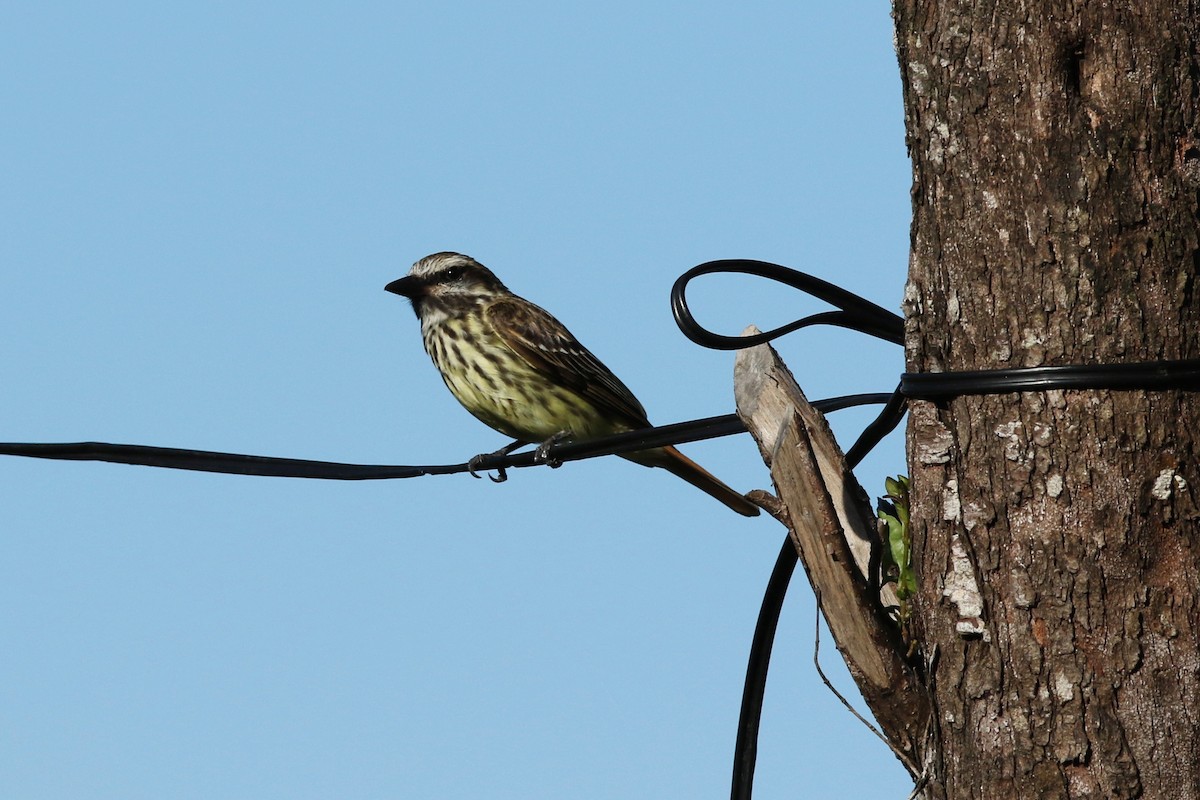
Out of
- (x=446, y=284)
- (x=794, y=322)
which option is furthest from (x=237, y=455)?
(x=446, y=284)

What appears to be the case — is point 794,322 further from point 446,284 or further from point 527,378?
point 446,284

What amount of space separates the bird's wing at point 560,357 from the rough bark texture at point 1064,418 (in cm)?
485

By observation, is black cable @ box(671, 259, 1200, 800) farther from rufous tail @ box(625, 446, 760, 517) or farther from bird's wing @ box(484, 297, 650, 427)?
bird's wing @ box(484, 297, 650, 427)

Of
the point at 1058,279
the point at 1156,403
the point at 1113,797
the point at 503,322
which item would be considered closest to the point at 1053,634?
the point at 1113,797

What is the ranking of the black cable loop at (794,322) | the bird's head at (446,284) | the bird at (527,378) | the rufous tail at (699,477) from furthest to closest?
the bird's head at (446,284), the bird at (527,378), the rufous tail at (699,477), the black cable loop at (794,322)

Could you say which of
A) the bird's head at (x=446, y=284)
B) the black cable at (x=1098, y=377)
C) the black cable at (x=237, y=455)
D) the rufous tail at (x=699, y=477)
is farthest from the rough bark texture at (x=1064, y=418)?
the bird's head at (x=446, y=284)

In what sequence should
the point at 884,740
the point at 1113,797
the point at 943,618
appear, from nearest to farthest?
the point at 1113,797, the point at 943,618, the point at 884,740

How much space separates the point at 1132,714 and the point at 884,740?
30.5 inches

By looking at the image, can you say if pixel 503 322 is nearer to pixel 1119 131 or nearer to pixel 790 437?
pixel 790 437

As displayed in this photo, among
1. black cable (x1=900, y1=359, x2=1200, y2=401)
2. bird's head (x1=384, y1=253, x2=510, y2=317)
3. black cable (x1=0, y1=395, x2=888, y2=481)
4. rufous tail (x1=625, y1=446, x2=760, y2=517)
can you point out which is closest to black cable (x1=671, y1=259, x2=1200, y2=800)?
black cable (x1=900, y1=359, x2=1200, y2=401)

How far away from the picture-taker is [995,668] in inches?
133

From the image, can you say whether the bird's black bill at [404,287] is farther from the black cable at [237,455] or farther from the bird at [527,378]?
the black cable at [237,455]

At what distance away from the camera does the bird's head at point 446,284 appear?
8.67 m

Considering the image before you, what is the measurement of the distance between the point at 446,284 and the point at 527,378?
38.1 inches
